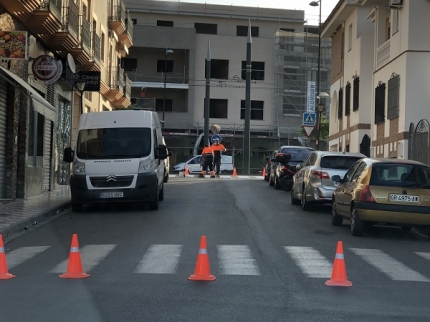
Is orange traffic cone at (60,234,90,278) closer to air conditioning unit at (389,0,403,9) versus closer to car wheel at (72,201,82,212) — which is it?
car wheel at (72,201,82,212)

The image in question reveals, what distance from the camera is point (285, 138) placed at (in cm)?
6212

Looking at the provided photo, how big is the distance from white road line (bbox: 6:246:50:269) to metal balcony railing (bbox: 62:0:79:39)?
1345cm

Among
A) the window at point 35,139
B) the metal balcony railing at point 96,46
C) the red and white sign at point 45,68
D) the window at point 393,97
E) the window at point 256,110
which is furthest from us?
the window at point 256,110

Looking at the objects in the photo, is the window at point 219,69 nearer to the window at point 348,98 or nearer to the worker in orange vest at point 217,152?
the window at point 348,98

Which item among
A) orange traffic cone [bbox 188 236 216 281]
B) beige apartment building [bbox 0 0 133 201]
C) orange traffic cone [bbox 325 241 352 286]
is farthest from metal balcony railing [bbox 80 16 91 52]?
orange traffic cone [bbox 325 241 352 286]

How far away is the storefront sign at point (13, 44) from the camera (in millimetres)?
19422

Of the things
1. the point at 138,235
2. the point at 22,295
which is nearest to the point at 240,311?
the point at 22,295

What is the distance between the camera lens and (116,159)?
19469 mm

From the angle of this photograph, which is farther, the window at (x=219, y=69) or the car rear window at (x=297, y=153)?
the window at (x=219, y=69)

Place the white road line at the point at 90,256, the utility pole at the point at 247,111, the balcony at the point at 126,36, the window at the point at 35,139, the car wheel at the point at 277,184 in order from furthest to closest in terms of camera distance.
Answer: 1. the utility pole at the point at 247,111
2. the balcony at the point at 126,36
3. the car wheel at the point at 277,184
4. the window at the point at 35,139
5. the white road line at the point at 90,256

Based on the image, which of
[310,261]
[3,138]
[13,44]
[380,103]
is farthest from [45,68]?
[380,103]

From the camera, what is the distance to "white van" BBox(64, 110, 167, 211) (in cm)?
1925

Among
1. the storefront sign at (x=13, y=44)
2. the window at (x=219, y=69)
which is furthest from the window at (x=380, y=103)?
the window at (x=219, y=69)

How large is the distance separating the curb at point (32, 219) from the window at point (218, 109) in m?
41.7
